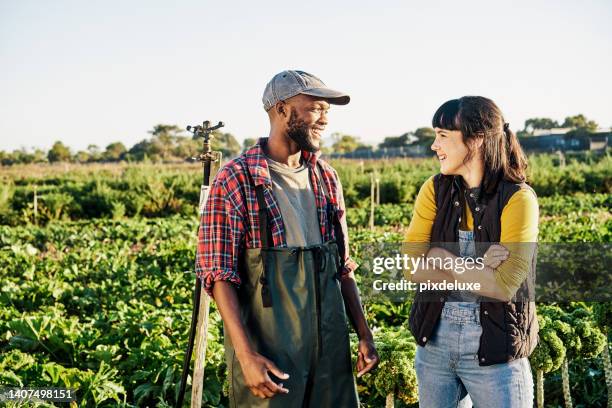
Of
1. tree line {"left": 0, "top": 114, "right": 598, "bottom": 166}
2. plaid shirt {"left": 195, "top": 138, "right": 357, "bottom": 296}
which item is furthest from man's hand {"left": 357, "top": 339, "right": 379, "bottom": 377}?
tree line {"left": 0, "top": 114, "right": 598, "bottom": 166}

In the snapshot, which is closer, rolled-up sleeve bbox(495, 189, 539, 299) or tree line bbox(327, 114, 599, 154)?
rolled-up sleeve bbox(495, 189, 539, 299)

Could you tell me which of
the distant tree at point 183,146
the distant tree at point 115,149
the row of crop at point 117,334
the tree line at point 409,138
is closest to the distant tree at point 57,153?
the distant tree at point 115,149

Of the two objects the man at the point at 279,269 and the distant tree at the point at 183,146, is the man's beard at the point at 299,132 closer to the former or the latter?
the man at the point at 279,269

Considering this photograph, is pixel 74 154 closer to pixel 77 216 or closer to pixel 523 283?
pixel 77 216

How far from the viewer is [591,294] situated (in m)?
5.77

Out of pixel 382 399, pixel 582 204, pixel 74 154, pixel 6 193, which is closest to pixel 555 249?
pixel 382 399

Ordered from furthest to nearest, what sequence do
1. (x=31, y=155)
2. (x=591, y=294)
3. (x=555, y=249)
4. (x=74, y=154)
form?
1. (x=74, y=154)
2. (x=31, y=155)
3. (x=555, y=249)
4. (x=591, y=294)

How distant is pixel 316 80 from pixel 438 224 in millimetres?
754

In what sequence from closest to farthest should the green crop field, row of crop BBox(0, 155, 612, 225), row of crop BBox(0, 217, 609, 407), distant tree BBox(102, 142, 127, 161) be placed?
the green crop field, row of crop BBox(0, 217, 609, 407), row of crop BBox(0, 155, 612, 225), distant tree BBox(102, 142, 127, 161)

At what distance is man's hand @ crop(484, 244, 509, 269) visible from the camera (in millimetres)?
2066

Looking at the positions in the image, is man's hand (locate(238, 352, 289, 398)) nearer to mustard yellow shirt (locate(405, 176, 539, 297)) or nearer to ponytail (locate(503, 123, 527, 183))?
mustard yellow shirt (locate(405, 176, 539, 297))

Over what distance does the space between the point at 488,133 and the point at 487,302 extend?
618 millimetres

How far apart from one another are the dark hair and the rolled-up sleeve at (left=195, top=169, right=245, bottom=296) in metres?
0.85

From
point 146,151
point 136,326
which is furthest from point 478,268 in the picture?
point 146,151
